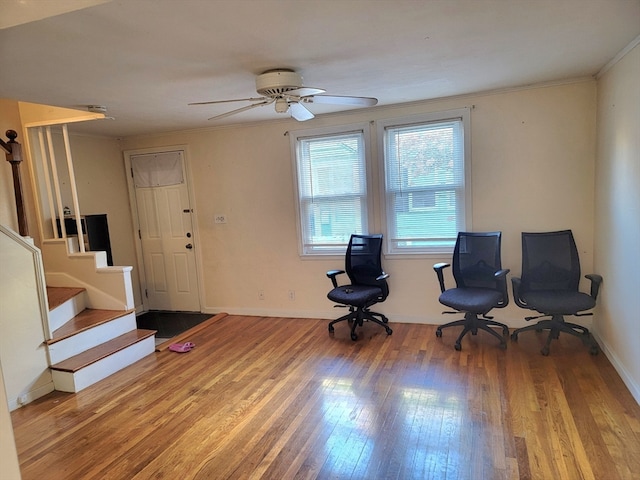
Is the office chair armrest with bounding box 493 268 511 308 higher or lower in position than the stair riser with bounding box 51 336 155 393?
higher

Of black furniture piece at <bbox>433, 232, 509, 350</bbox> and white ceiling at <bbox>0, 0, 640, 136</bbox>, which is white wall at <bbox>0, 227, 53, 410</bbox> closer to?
white ceiling at <bbox>0, 0, 640, 136</bbox>

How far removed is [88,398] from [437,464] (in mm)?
2573

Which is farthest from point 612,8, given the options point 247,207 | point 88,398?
point 88,398

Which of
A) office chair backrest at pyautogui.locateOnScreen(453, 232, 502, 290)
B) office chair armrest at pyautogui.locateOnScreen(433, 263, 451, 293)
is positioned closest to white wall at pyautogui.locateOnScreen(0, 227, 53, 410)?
office chair armrest at pyautogui.locateOnScreen(433, 263, 451, 293)

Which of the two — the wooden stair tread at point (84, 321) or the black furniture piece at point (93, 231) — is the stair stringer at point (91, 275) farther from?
the black furniture piece at point (93, 231)

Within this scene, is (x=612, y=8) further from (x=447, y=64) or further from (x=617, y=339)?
(x=617, y=339)

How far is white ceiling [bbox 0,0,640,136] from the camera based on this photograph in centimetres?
183

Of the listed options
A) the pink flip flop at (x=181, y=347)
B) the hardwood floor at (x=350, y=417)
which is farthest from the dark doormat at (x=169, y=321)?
the hardwood floor at (x=350, y=417)

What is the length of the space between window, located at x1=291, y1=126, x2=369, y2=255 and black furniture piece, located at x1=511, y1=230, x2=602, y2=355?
1631 millimetres

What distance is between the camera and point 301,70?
2.72m

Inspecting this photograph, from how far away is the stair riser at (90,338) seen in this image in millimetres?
3197

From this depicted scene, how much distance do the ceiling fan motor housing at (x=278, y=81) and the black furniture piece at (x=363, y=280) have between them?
192 cm

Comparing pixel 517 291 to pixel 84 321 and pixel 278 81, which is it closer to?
pixel 278 81

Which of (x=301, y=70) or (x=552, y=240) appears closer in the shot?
(x=301, y=70)
